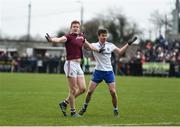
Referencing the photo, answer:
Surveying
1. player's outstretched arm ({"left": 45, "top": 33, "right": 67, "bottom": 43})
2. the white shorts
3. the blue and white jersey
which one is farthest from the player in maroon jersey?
the blue and white jersey

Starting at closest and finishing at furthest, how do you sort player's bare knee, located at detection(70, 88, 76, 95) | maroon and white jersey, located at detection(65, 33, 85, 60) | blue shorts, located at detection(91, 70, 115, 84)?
maroon and white jersey, located at detection(65, 33, 85, 60), player's bare knee, located at detection(70, 88, 76, 95), blue shorts, located at detection(91, 70, 115, 84)

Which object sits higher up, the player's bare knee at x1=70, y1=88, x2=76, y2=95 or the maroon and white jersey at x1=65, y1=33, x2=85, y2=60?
the maroon and white jersey at x1=65, y1=33, x2=85, y2=60

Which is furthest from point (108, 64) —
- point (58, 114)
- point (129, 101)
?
point (129, 101)

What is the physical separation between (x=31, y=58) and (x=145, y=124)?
46.6 m

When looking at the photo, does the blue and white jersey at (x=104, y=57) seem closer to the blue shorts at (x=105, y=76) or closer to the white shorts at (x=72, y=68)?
the blue shorts at (x=105, y=76)

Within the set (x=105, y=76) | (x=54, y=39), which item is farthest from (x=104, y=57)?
(x=54, y=39)

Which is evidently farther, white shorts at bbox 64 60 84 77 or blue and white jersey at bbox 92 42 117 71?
blue and white jersey at bbox 92 42 117 71

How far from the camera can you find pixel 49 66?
186ft

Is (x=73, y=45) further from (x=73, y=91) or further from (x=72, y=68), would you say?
(x=73, y=91)

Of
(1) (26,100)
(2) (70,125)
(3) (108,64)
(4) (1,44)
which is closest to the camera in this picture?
(2) (70,125)

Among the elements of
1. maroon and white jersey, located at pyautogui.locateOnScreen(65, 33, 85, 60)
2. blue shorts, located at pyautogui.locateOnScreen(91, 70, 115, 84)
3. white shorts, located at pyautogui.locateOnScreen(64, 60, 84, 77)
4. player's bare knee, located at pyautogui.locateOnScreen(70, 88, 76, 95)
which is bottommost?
player's bare knee, located at pyautogui.locateOnScreen(70, 88, 76, 95)

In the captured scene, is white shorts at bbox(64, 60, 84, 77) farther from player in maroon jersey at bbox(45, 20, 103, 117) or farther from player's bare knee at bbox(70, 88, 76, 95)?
player's bare knee at bbox(70, 88, 76, 95)

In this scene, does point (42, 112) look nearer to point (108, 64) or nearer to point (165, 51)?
point (108, 64)

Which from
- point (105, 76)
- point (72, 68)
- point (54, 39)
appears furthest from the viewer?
point (105, 76)
